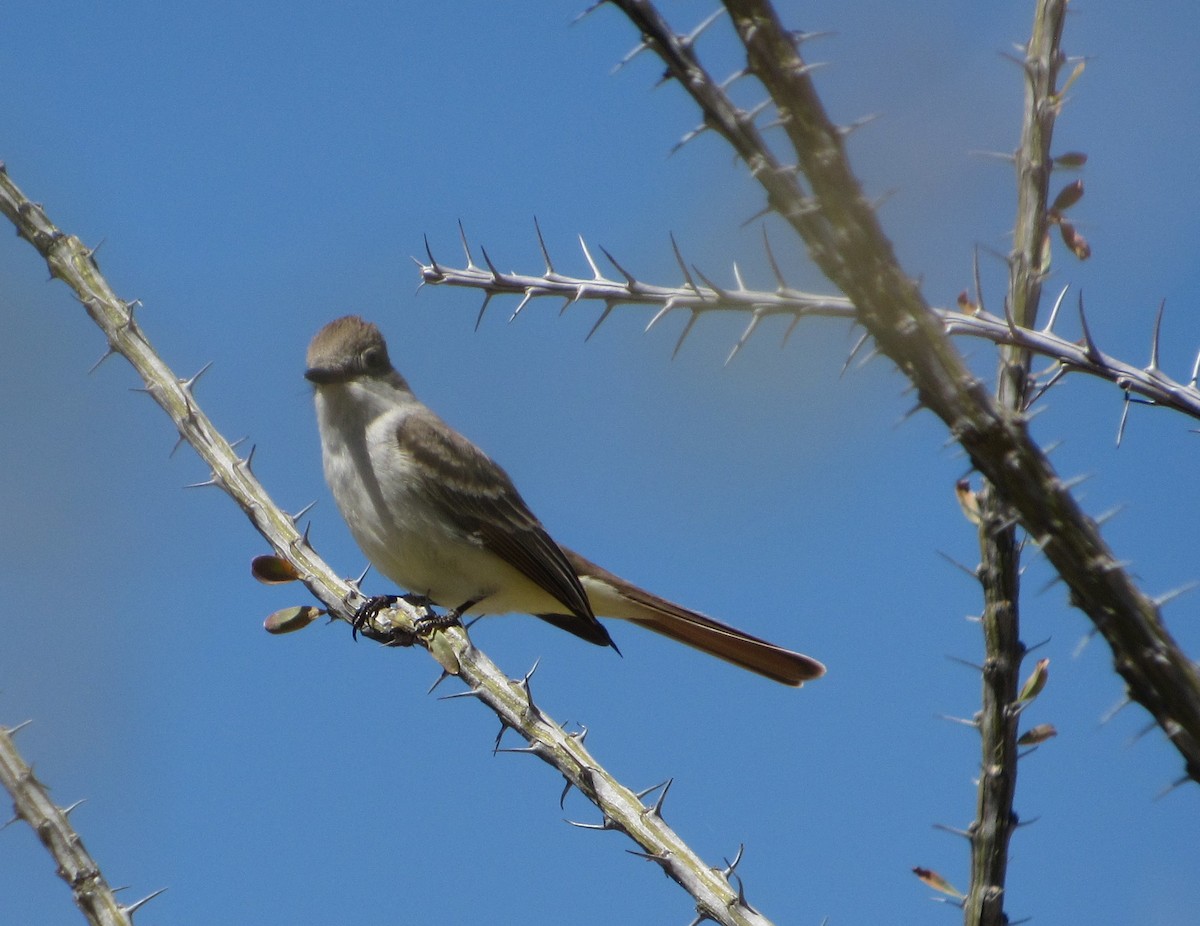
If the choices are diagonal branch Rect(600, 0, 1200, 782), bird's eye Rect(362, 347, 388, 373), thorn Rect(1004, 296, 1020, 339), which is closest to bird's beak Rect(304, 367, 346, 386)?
bird's eye Rect(362, 347, 388, 373)

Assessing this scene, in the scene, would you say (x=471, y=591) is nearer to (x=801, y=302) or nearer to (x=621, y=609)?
(x=621, y=609)

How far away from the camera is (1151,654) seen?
1967mm

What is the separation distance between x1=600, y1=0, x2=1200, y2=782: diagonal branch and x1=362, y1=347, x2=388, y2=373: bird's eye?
174 inches

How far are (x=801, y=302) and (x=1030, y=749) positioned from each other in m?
1.22

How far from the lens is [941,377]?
1.94 metres

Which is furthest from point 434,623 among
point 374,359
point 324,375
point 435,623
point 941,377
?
point 941,377

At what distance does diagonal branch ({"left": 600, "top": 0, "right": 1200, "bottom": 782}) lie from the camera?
6.28 feet

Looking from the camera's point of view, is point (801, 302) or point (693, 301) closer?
point (801, 302)

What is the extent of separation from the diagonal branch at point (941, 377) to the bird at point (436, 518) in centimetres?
395

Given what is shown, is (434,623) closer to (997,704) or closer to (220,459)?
(220,459)


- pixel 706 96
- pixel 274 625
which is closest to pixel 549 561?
pixel 274 625

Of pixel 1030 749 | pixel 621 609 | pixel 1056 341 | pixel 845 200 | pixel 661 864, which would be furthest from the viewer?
pixel 621 609

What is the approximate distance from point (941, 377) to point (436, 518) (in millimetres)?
4061

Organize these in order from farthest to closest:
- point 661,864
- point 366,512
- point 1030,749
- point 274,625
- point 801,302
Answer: point 366,512 → point 274,625 → point 661,864 → point 1030,749 → point 801,302
